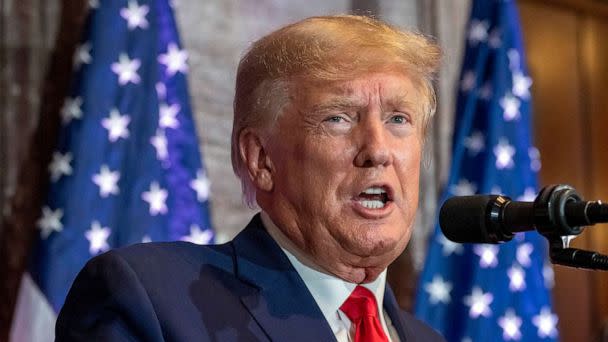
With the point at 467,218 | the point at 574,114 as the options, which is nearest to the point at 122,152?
the point at 467,218

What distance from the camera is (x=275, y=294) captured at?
1994 millimetres

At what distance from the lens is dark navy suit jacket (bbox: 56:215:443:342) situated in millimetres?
1728

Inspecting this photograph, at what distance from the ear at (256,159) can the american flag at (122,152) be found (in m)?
1.18

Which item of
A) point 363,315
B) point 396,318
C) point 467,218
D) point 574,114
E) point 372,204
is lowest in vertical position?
point 574,114

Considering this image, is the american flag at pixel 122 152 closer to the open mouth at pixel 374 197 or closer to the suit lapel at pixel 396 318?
the suit lapel at pixel 396 318

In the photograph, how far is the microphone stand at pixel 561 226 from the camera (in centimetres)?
135

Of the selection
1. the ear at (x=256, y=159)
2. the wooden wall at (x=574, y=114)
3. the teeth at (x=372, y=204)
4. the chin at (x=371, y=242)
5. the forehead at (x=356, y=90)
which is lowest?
the wooden wall at (x=574, y=114)

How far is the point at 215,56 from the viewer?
4.34 m

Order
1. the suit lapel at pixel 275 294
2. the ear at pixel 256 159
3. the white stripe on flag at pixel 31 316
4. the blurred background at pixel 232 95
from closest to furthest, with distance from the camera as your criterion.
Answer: the suit lapel at pixel 275 294
the ear at pixel 256 159
the white stripe on flag at pixel 31 316
the blurred background at pixel 232 95

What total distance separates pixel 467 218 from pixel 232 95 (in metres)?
2.96

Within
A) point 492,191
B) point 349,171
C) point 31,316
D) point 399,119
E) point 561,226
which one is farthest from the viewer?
point 492,191

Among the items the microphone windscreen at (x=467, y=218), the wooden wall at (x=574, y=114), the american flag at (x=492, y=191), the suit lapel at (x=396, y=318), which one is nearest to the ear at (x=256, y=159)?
the suit lapel at (x=396, y=318)

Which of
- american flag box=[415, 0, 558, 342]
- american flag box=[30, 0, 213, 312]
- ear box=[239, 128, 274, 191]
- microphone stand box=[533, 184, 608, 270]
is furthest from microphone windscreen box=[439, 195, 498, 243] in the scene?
american flag box=[415, 0, 558, 342]

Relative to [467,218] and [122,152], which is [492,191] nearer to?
[122,152]
